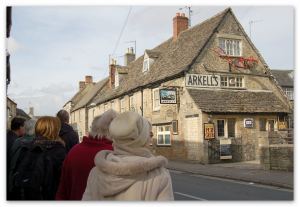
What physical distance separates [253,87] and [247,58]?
1.99 meters

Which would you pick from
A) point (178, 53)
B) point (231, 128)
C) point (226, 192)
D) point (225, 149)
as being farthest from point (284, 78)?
point (226, 192)

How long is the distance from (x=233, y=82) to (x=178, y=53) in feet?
15.5

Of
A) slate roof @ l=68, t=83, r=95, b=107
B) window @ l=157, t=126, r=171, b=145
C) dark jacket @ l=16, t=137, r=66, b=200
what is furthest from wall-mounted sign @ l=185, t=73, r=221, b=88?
slate roof @ l=68, t=83, r=95, b=107

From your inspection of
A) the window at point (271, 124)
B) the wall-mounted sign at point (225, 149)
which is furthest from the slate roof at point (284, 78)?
the wall-mounted sign at point (225, 149)

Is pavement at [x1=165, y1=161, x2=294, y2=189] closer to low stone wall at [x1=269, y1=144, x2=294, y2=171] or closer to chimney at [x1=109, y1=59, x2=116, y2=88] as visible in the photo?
low stone wall at [x1=269, y1=144, x2=294, y2=171]

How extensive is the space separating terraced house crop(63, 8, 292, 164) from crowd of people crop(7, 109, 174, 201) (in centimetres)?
1278

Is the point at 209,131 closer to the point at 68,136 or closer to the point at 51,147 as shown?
the point at 68,136

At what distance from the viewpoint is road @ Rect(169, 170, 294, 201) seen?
7.79 m

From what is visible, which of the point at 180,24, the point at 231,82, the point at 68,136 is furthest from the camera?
the point at 180,24

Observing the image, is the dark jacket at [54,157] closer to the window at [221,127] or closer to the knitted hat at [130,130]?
the knitted hat at [130,130]

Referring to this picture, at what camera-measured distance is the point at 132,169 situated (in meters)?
2.11

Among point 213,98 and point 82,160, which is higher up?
point 213,98

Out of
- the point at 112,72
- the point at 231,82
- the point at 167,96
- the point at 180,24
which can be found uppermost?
the point at 180,24

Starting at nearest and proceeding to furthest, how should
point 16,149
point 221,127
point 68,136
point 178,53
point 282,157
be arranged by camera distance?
point 16,149 < point 68,136 < point 282,157 < point 221,127 < point 178,53
